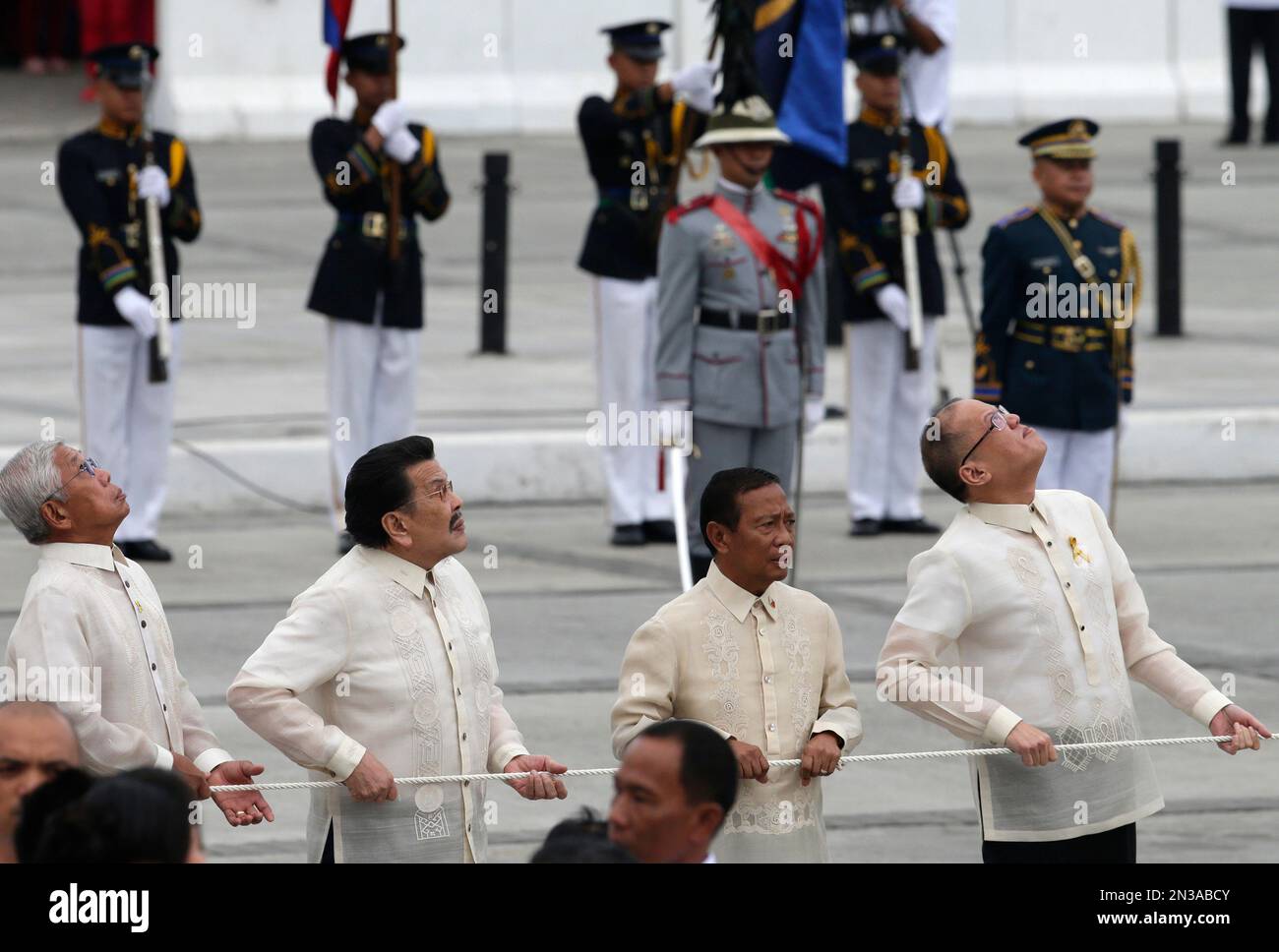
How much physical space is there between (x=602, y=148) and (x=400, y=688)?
5.98 meters

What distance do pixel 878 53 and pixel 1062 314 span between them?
2095 millimetres

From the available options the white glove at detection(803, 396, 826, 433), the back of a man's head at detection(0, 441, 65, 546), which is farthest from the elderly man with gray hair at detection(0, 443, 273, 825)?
the white glove at detection(803, 396, 826, 433)

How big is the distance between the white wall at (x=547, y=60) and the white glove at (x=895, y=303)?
35.3 feet

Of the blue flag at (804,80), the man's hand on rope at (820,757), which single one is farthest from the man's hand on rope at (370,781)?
the blue flag at (804,80)

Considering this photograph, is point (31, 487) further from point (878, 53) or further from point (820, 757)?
point (878, 53)

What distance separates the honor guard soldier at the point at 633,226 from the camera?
36.3 ft

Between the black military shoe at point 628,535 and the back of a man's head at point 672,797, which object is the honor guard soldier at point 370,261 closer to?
the black military shoe at point 628,535

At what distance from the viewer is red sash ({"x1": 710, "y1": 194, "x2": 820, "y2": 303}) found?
9.27m

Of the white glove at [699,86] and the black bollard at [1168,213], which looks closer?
the white glove at [699,86]

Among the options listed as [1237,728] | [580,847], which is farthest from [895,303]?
[580,847]

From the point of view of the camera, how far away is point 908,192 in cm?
1109

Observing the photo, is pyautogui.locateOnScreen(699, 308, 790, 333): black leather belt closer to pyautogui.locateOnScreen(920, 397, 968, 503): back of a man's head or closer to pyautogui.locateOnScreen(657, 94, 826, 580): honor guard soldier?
pyautogui.locateOnScreen(657, 94, 826, 580): honor guard soldier
